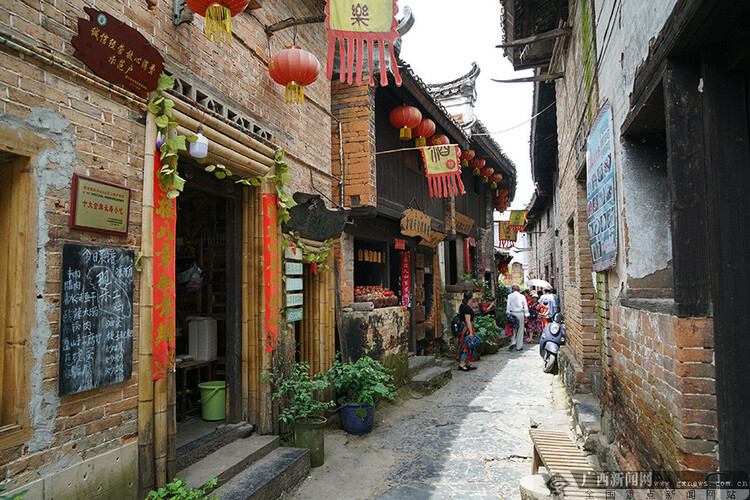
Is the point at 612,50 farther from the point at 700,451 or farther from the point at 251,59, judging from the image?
the point at 251,59

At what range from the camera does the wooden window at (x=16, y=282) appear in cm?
262

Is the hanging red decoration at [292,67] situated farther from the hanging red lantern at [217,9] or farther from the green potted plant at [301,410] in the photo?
the green potted plant at [301,410]

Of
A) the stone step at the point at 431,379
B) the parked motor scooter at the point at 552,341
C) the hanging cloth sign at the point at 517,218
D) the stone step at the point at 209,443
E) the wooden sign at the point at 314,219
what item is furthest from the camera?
the hanging cloth sign at the point at 517,218

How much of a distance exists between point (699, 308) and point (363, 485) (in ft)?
12.4

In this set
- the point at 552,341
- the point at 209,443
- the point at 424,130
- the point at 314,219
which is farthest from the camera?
the point at 424,130

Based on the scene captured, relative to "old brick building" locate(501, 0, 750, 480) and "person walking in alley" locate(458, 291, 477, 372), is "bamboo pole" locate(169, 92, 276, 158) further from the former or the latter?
"person walking in alley" locate(458, 291, 477, 372)

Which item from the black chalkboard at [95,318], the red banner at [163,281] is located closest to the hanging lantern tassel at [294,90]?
the red banner at [163,281]

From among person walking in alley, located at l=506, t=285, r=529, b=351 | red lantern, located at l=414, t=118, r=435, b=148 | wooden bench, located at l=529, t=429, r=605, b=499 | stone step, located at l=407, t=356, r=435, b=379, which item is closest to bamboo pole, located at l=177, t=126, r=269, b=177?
wooden bench, located at l=529, t=429, r=605, b=499

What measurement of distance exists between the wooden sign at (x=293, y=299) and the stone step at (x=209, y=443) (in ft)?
4.88

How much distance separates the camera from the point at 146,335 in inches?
136

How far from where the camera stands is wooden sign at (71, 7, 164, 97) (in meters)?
3.06

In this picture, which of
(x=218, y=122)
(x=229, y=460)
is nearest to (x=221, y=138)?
(x=218, y=122)

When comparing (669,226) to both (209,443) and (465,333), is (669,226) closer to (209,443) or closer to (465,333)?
(209,443)

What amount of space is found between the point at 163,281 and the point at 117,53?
5.58ft
